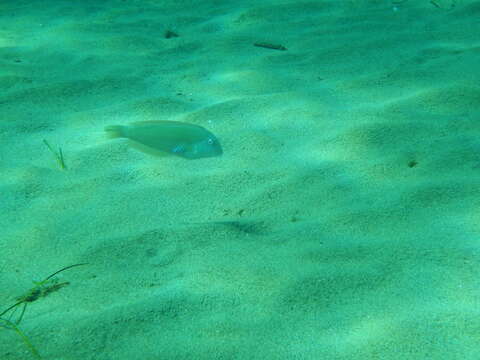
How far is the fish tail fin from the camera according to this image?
2996mm

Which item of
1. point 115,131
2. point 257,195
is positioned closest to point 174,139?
point 115,131

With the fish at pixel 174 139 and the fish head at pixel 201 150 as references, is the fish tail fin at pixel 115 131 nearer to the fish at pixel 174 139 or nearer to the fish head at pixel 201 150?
the fish at pixel 174 139

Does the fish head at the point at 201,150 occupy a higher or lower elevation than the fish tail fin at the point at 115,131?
lower

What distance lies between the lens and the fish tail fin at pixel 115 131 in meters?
3.00

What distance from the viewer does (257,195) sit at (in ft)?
8.02

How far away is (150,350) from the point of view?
161 cm

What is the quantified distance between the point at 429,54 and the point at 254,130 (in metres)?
1.72

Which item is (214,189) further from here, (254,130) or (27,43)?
(27,43)

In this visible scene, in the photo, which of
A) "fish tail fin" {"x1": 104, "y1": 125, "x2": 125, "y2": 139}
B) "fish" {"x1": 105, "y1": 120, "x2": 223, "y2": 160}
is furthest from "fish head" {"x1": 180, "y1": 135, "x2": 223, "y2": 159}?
"fish tail fin" {"x1": 104, "y1": 125, "x2": 125, "y2": 139}

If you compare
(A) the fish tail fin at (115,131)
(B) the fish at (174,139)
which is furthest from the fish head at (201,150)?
(A) the fish tail fin at (115,131)

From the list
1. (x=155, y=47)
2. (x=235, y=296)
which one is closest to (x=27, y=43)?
(x=155, y=47)

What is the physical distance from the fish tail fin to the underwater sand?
11 cm

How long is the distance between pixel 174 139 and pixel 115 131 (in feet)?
1.53

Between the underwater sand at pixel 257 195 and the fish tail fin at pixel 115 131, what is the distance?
111 mm
